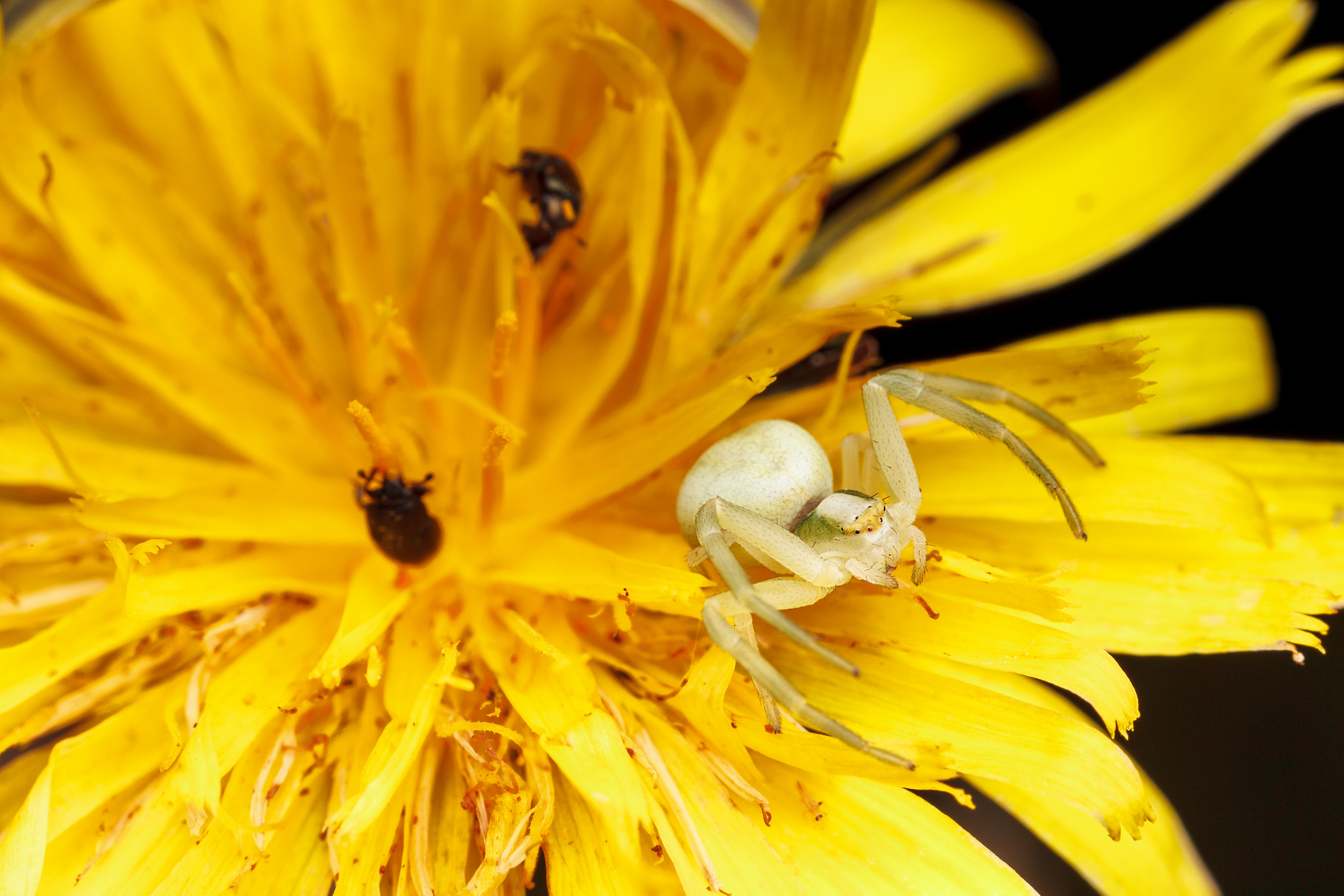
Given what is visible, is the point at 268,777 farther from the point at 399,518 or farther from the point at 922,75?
the point at 922,75

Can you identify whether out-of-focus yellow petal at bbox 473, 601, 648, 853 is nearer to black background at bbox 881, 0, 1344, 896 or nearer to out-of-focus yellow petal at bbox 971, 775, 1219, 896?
out-of-focus yellow petal at bbox 971, 775, 1219, 896

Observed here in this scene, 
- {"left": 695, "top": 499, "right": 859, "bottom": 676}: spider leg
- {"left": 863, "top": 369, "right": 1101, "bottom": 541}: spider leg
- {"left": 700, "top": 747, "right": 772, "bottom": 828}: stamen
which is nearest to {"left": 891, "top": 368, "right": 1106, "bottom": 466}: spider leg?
{"left": 863, "top": 369, "right": 1101, "bottom": 541}: spider leg

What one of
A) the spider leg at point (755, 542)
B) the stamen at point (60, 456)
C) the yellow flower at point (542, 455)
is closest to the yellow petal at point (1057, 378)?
the yellow flower at point (542, 455)

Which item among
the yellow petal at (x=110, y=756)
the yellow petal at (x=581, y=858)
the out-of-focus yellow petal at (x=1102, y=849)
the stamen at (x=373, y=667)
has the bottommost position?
the out-of-focus yellow petal at (x=1102, y=849)

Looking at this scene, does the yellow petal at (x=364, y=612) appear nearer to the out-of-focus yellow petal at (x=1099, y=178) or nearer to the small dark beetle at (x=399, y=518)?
the small dark beetle at (x=399, y=518)

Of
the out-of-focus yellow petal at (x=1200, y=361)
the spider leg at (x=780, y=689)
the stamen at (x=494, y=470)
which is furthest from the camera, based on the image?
the out-of-focus yellow petal at (x=1200, y=361)

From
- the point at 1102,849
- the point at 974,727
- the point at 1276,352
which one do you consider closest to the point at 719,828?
the point at 974,727

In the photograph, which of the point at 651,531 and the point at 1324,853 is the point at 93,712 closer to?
the point at 651,531
